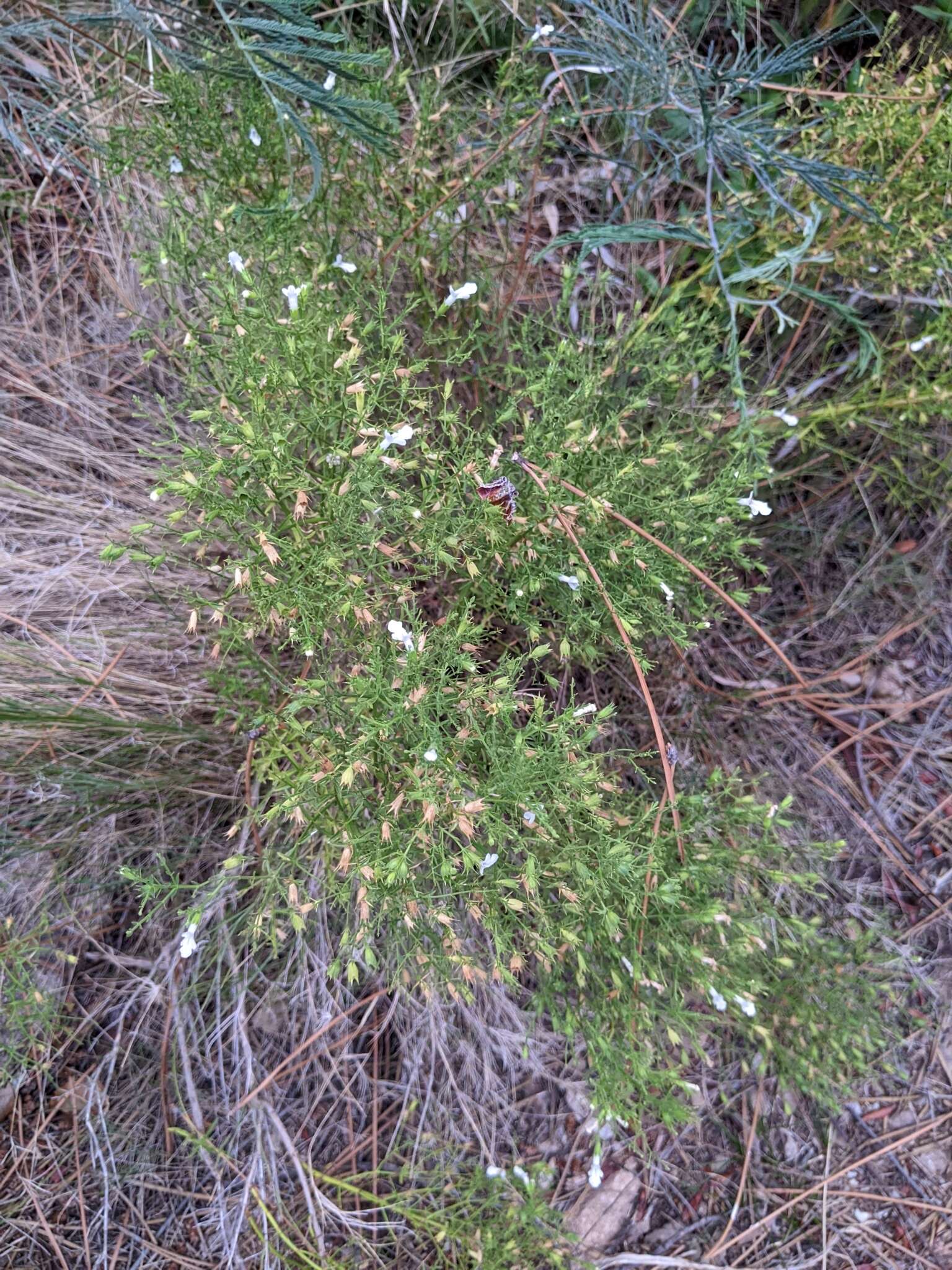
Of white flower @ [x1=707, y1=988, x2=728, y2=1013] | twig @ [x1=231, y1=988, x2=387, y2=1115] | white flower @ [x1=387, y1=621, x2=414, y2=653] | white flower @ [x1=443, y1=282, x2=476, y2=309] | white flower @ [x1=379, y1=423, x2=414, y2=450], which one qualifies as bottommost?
twig @ [x1=231, y1=988, x2=387, y2=1115]

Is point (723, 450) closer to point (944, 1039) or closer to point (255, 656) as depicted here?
point (255, 656)

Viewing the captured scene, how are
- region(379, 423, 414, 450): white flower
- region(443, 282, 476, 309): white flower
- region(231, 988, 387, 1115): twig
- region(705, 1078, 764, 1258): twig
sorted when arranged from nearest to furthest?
1. region(379, 423, 414, 450): white flower
2. region(443, 282, 476, 309): white flower
3. region(231, 988, 387, 1115): twig
4. region(705, 1078, 764, 1258): twig

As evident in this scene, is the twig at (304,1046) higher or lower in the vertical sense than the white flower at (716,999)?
lower

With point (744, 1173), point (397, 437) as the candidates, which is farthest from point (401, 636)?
point (744, 1173)

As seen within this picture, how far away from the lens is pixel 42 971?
239 cm

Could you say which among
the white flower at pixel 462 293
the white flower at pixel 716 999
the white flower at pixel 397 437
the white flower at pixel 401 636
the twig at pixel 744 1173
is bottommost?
the twig at pixel 744 1173

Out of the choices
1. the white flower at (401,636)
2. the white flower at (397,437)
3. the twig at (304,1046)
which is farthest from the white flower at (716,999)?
the white flower at (397,437)

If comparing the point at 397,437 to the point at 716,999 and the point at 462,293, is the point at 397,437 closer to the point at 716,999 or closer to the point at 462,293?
the point at 462,293

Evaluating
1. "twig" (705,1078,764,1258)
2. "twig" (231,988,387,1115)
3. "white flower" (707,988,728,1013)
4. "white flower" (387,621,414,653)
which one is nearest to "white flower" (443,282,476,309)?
"white flower" (387,621,414,653)

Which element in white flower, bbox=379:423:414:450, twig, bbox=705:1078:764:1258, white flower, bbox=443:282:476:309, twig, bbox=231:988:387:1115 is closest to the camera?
white flower, bbox=379:423:414:450

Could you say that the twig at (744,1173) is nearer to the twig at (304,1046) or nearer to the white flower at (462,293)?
the twig at (304,1046)

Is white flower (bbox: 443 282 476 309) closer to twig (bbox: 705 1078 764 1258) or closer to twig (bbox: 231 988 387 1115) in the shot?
twig (bbox: 231 988 387 1115)

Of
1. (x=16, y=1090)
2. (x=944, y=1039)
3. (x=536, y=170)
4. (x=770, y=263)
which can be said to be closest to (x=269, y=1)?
(x=536, y=170)

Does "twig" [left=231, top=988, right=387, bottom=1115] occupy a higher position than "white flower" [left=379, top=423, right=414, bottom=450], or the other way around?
"white flower" [left=379, top=423, right=414, bottom=450]
